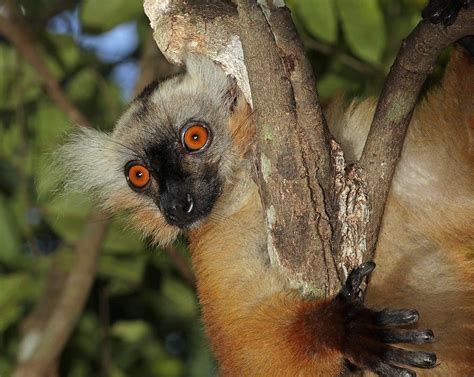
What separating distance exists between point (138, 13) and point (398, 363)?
13.1 ft

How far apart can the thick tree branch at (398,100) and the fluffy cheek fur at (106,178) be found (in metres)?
2.03

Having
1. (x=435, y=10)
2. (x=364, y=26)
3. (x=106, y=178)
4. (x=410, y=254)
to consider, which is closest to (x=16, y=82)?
(x=106, y=178)

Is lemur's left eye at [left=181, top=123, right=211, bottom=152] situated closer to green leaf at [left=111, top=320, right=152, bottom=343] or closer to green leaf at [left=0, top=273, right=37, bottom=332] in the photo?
green leaf at [left=0, top=273, right=37, bottom=332]

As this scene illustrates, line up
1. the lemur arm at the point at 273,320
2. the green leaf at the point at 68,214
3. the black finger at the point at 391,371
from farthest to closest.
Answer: the green leaf at the point at 68,214 → the lemur arm at the point at 273,320 → the black finger at the point at 391,371

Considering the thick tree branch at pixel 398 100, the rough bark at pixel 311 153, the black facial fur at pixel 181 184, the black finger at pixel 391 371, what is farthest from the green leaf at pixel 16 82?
the black finger at pixel 391 371

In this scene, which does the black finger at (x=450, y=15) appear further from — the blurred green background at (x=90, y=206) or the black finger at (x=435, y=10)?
the blurred green background at (x=90, y=206)

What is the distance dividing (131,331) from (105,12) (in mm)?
2834

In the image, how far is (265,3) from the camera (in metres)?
4.06

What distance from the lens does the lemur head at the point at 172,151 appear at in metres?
5.18

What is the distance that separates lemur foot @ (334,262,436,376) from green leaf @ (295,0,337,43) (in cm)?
245

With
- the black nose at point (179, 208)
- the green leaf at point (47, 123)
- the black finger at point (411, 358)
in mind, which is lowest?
the green leaf at point (47, 123)

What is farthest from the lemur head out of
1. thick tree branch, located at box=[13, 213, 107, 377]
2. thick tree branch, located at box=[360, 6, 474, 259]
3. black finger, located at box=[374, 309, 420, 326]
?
black finger, located at box=[374, 309, 420, 326]

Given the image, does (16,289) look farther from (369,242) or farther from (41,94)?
(369,242)

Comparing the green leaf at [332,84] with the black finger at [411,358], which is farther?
the green leaf at [332,84]
